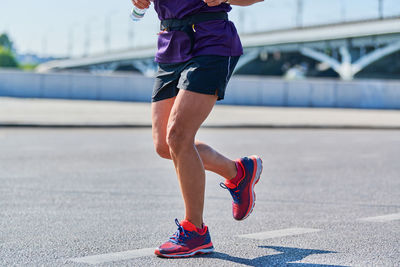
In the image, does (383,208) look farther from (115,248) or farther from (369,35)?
A: (369,35)

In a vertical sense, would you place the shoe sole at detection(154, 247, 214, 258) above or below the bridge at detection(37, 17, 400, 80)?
below

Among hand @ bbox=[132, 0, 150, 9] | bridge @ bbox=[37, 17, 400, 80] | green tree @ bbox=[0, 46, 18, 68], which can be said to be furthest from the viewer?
green tree @ bbox=[0, 46, 18, 68]

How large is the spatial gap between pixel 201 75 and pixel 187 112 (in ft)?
0.61

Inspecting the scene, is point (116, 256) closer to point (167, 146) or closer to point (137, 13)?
point (167, 146)

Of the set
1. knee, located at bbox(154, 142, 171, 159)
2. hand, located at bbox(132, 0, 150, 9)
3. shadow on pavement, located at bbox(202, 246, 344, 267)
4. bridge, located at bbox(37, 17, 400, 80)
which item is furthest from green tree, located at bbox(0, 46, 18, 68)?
shadow on pavement, located at bbox(202, 246, 344, 267)

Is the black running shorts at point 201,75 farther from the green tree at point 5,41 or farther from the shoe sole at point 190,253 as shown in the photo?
the green tree at point 5,41

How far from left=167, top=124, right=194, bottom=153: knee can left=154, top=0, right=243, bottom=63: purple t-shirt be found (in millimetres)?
337

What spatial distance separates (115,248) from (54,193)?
87.4 inches

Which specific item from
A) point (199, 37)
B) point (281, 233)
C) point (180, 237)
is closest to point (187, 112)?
point (199, 37)

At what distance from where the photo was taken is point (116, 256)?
345 cm

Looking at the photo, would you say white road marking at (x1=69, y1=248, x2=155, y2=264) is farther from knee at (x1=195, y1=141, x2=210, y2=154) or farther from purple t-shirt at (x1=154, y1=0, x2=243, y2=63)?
purple t-shirt at (x1=154, y1=0, x2=243, y2=63)

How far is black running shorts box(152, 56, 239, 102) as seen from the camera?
3471 mm

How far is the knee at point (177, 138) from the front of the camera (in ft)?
11.5

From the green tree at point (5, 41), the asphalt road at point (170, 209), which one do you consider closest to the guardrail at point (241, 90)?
the asphalt road at point (170, 209)
